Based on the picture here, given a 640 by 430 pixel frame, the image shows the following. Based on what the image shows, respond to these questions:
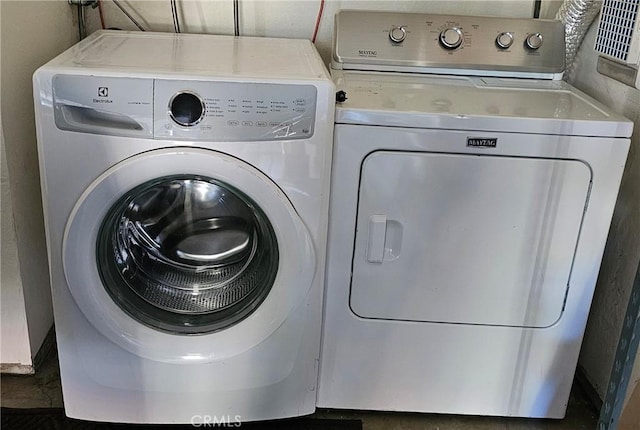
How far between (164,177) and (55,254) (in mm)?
297

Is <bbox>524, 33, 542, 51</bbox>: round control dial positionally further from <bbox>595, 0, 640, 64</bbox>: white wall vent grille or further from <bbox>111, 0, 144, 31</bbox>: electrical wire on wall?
<bbox>111, 0, 144, 31</bbox>: electrical wire on wall

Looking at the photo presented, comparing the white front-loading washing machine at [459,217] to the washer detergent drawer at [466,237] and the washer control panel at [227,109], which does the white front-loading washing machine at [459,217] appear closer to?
the washer detergent drawer at [466,237]

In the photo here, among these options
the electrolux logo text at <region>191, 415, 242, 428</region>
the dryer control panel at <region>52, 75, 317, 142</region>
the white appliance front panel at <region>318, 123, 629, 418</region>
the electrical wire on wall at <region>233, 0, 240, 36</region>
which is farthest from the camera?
the electrical wire on wall at <region>233, 0, 240, 36</region>

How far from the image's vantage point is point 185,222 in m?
1.55

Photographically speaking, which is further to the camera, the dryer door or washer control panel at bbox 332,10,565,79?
washer control panel at bbox 332,10,565,79

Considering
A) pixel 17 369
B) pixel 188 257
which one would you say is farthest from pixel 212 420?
pixel 17 369

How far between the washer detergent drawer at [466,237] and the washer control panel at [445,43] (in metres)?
0.45

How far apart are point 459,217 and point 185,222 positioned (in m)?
0.64

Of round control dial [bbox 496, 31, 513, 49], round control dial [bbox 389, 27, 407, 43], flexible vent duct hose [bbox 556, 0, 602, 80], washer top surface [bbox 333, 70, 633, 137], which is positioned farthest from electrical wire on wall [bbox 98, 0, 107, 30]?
flexible vent duct hose [bbox 556, 0, 602, 80]

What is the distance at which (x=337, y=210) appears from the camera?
1396mm

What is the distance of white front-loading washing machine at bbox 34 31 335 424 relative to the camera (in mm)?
1246

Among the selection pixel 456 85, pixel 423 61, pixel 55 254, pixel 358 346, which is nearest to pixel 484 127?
pixel 456 85

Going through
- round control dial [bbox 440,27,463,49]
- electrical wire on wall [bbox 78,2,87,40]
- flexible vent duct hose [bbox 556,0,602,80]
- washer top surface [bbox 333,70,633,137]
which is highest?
flexible vent duct hose [bbox 556,0,602,80]

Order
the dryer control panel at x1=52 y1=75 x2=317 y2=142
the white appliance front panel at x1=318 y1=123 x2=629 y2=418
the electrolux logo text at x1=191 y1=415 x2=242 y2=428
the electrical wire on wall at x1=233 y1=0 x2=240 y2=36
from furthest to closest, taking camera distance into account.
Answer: the electrical wire on wall at x1=233 y1=0 x2=240 y2=36 < the electrolux logo text at x1=191 y1=415 x2=242 y2=428 < the white appliance front panel at x1=318 y1=123 x2=629 y2=418 < the dryer control panel at x1=52 y1=75 x2=317 y2=142
